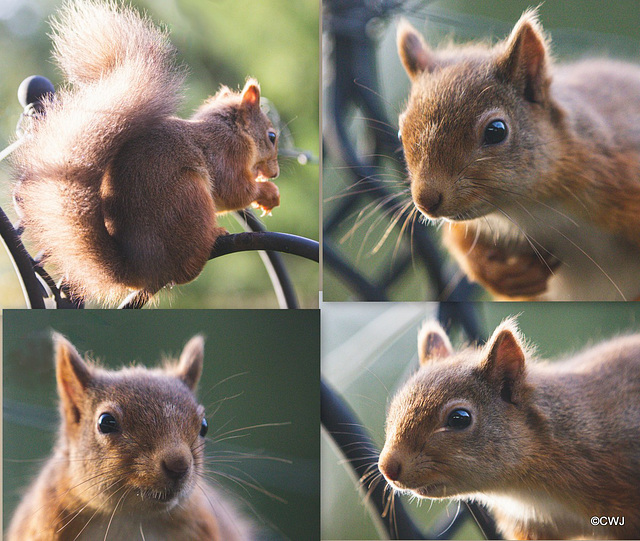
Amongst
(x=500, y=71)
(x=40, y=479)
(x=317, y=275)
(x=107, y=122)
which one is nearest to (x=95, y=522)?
(x=40, y=479)

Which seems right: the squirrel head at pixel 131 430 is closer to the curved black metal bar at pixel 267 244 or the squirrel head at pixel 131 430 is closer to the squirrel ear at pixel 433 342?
the curved black metal bar at pixel 267 244

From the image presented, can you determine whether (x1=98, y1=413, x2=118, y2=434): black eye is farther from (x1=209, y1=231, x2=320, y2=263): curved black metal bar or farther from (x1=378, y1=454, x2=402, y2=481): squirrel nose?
(x1=378, y1=454, x2=402, y2=481): squirrel nose

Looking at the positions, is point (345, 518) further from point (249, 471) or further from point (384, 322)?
point (384, 322)

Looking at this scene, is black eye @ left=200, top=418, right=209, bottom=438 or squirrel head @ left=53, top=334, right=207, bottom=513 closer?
squirrel head @ left=53, top=334, right=207, bottom=513

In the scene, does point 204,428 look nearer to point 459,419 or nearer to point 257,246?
point 257,246

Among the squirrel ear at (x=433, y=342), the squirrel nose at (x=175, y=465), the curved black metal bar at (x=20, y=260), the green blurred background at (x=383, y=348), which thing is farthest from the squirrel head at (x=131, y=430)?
the squirrel ear at (x=433, y=342)

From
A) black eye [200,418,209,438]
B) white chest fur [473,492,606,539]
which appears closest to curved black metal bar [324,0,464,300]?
white chest fur [473,492,606,539]

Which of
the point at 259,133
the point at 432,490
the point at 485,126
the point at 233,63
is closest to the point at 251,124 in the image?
the point at 259,133
